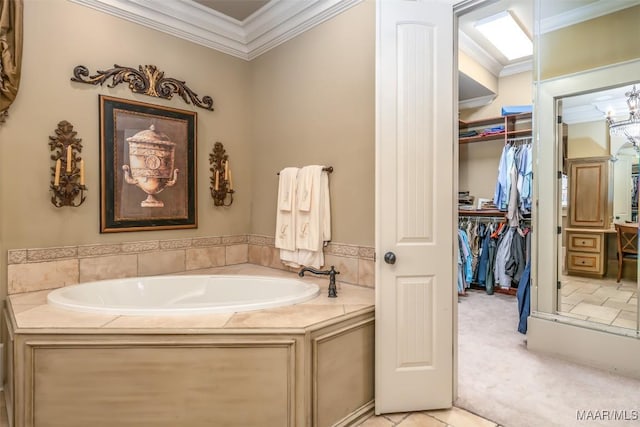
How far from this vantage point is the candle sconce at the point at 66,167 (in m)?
2.27

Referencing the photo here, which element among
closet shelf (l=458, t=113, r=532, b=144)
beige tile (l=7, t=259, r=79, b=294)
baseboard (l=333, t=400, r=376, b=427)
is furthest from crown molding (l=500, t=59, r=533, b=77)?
beige tile (l=7, t=259, r=79, b=294)

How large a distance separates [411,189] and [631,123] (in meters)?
1.73

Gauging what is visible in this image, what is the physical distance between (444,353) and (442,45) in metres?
1.73

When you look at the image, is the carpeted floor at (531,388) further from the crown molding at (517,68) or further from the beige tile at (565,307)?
the crown molding at (517,68)

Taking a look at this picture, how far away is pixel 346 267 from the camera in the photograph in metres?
2.53

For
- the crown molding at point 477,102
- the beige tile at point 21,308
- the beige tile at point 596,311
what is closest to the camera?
the beige tile at point 21,308

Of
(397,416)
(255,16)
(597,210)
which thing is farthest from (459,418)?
(255,16)

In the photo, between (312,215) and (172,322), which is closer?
(172,322)

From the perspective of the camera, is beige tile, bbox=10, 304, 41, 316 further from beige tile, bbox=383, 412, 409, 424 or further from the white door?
beige tile, bbox=383, 412, 409, 424

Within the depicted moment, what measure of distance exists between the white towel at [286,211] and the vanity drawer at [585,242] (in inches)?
83.1

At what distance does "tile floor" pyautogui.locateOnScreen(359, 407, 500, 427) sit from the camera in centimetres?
180

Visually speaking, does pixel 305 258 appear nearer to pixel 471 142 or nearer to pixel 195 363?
pixel 195 363

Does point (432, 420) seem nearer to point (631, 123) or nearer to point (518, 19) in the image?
point (631, 123)

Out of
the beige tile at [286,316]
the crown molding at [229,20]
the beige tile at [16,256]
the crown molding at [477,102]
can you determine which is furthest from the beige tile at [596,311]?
the beige tile at [16,256]
